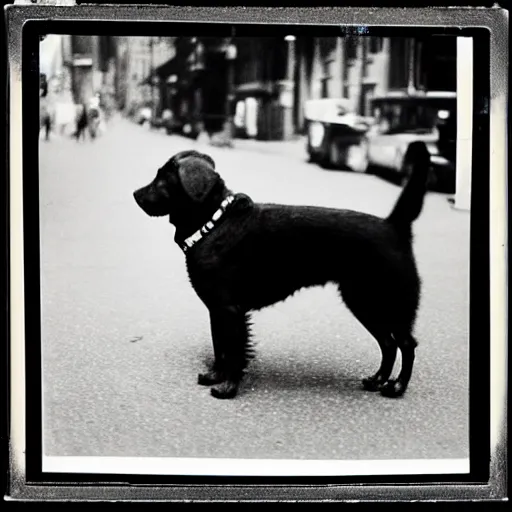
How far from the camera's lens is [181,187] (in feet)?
8.14

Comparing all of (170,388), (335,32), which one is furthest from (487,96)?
(170,388)

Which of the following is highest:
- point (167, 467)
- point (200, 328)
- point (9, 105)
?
point (9, 105)

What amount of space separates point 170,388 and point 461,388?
92 cm

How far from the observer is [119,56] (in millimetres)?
2508

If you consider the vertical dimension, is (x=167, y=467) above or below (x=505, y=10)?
below

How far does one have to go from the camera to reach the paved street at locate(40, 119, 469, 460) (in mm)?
2523

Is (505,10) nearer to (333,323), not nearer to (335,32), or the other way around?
Result: (335,32)

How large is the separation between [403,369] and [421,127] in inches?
29.9

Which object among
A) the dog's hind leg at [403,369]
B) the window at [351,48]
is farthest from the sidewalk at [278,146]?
the dog's hind leg at [403,369]

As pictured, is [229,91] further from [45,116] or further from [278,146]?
[45,116]

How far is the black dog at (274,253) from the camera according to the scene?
8.20ft

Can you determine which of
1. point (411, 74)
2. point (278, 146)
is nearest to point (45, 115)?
point (278, 146)

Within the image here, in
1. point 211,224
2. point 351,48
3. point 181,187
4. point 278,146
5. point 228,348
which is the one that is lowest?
point 228,348

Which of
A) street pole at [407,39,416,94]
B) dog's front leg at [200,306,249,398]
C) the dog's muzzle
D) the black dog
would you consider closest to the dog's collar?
the black dog
